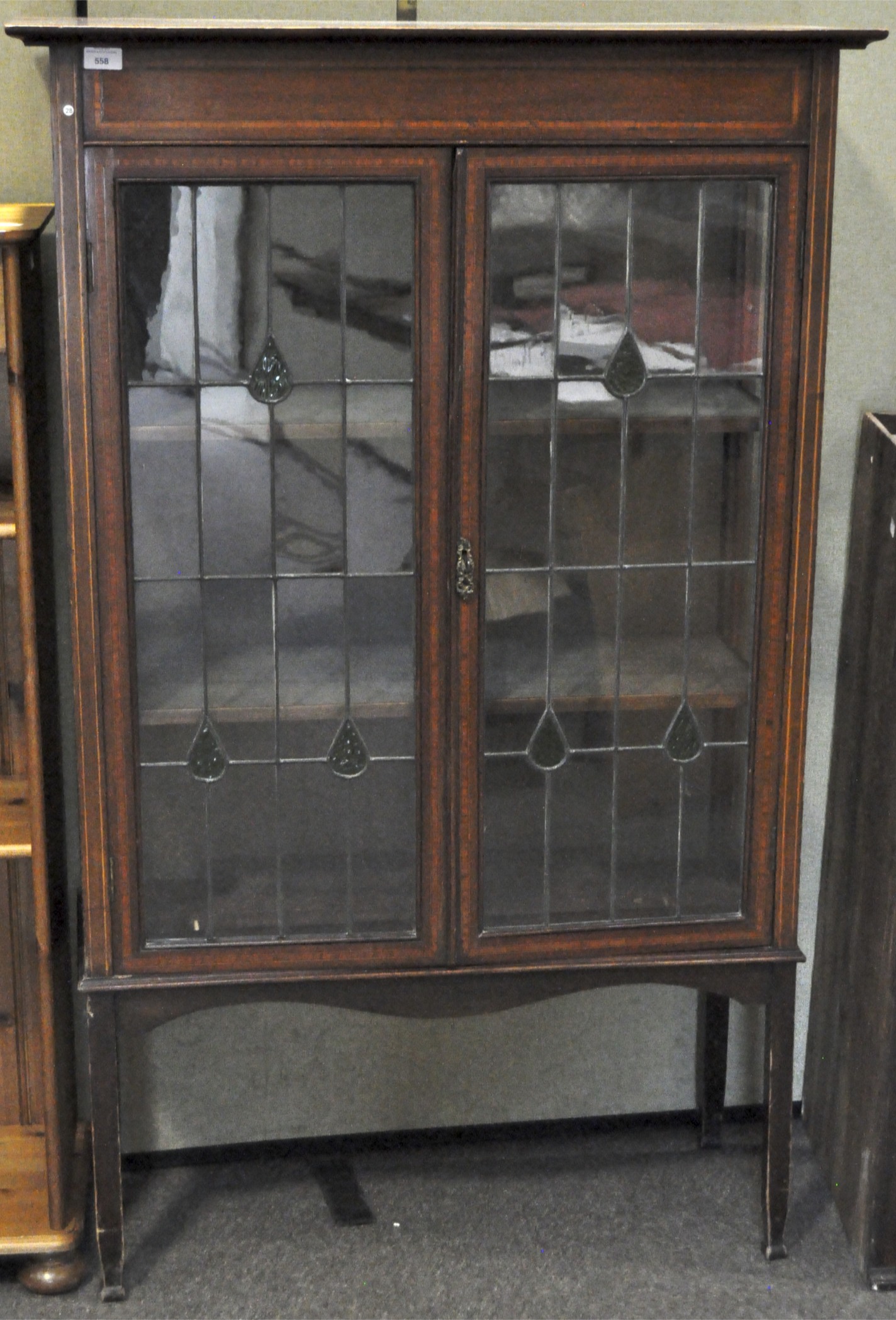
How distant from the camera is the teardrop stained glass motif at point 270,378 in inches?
74.5

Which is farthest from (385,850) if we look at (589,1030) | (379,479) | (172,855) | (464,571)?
(589,1030)

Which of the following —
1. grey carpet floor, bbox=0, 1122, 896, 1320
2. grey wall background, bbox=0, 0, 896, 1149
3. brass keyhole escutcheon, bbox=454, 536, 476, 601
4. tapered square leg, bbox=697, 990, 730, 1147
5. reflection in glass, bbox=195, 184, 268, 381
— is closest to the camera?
reflection in glass, bbox=195, 184, 268, 381

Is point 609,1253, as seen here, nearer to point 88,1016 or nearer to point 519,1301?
point 519,1301

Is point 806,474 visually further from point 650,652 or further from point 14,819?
point 14,819

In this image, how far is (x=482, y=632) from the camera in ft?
6.51

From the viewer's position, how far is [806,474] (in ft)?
6.48

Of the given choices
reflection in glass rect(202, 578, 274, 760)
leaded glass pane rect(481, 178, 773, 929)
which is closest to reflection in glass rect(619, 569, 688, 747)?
leaded glass pane rect(481, 178, 773, 929)

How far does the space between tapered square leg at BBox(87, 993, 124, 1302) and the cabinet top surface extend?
1173mm

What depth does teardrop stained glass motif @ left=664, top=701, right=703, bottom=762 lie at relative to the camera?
2.05 m

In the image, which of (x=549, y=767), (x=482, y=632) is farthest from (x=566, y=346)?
(x=549, y=767)

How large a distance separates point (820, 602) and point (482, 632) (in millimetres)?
704

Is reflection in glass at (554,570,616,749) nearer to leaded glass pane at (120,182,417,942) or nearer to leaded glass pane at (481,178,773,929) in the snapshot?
leaded glass pane at (481,178,773,929)

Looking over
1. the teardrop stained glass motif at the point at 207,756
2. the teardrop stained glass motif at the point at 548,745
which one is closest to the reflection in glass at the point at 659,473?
the teardrop stained glass motif at the point at 548,745

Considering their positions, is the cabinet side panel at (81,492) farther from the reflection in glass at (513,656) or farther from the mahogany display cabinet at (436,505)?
the reflection in glass at (513,656)
